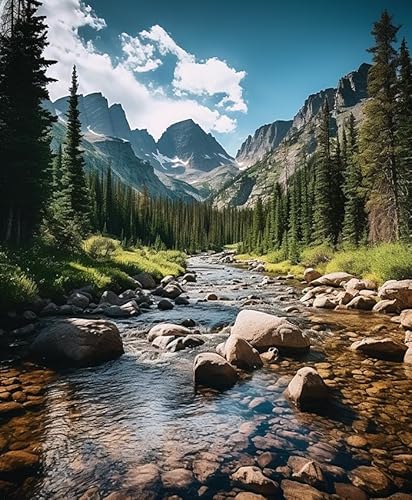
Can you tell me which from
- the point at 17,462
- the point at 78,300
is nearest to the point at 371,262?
the point at 78,300

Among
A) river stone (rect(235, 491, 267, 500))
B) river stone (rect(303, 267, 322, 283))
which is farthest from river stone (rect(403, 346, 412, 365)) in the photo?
river stone (rect(303, 267, 322, 283))

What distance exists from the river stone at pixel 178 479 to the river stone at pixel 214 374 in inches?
111

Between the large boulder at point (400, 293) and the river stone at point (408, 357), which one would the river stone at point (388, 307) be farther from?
the river stone at point (408, 357)

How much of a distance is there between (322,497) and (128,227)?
77430mm

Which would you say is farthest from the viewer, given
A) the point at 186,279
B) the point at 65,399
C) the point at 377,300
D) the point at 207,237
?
the point at 207,237

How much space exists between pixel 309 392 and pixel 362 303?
10600mm

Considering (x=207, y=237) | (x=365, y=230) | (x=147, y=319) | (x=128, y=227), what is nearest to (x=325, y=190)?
(x=365, y=230)

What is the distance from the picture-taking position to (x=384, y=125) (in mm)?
25641

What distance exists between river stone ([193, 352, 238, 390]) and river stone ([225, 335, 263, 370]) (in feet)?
2.79

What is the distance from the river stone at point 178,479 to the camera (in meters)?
4.12

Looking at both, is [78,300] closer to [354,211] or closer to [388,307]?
[388,307]

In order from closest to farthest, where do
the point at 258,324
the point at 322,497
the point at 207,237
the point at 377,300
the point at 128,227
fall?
the point at 322,497 → the point at 258,324 → the point at 377,300 → the point at 128,227 → the point at 207,237

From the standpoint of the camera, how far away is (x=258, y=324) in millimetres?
9938

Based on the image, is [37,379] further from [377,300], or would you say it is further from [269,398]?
[377,300]
